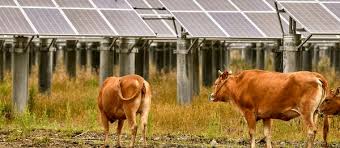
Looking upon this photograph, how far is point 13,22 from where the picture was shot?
60.5ft

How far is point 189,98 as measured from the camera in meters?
21.2

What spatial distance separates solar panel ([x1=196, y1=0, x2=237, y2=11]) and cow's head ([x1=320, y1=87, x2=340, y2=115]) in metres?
8.41

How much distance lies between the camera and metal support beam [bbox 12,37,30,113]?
61.3 ft

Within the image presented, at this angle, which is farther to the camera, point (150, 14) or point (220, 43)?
point (220, 43)

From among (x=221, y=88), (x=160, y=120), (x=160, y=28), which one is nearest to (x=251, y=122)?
(x=221, y=88)

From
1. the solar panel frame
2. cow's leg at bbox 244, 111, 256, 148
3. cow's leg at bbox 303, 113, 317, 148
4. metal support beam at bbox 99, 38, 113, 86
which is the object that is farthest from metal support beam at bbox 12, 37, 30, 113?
cow's leg at bbox 303, 113, 317, 148

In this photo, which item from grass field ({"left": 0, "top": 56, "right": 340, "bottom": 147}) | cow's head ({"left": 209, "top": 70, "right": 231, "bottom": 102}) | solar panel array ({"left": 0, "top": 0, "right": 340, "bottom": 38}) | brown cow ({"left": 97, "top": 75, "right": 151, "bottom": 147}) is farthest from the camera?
solar panel array ({"left": 0, "top": 0, "right": 340, "bottom": 38})

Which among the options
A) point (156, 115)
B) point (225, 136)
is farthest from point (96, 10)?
point (225, 136)

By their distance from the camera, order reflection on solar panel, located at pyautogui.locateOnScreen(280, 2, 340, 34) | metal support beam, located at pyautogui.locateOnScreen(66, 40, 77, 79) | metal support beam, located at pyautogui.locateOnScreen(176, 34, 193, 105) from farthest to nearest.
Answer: metal support beam, located at pyautogui.locateOnScreen(66, 40, 77, 79)
metal support beam, located at pyautogui.locateOnScreen(176, 34, 193, 105)
reflection on solar panel, located at pyautogui.locateOnScreen(280, 2, 340, 34)

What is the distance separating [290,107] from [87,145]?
136 inches

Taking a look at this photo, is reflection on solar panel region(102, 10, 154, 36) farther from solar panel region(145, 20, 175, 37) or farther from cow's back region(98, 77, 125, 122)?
cow's back region(98, 77, 125, 122)

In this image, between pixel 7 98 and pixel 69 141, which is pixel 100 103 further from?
pixel 7 98

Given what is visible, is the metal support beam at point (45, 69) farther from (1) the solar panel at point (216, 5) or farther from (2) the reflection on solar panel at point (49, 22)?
(1) the solar panel at point (216, 5)

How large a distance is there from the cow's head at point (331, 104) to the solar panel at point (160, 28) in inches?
421
